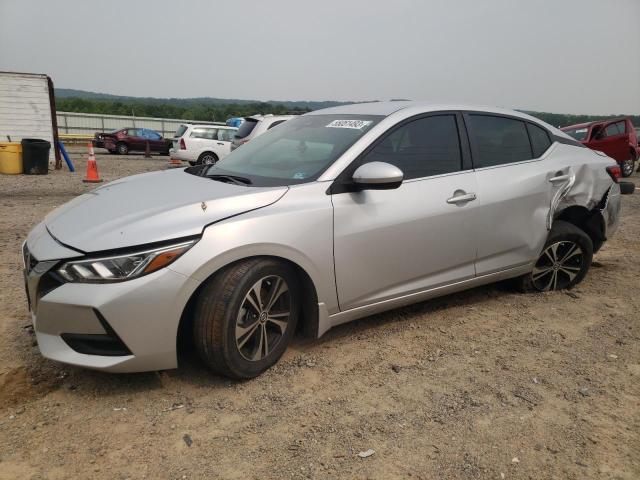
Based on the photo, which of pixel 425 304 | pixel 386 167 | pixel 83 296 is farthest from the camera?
pixel 425 304

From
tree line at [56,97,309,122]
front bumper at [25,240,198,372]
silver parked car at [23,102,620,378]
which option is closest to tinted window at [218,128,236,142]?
silver parked car at [23,102,620,378]

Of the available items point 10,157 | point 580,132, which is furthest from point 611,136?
point 10,157

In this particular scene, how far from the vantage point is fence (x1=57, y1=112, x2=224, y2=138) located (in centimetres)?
3191

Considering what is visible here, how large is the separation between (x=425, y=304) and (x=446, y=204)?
1.02 meters

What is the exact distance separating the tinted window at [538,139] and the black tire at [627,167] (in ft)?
40.3

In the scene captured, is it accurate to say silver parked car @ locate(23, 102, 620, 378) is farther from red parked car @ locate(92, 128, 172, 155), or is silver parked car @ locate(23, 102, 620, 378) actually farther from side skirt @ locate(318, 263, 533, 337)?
red parked car @ locate(92, 128, 172, 155)

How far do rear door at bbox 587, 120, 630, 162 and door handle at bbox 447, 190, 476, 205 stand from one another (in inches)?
479

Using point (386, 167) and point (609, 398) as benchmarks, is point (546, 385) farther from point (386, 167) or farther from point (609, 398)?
point (386, 167)

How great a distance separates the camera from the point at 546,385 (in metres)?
2.80

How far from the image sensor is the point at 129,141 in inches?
931

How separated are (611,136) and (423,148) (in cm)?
1284

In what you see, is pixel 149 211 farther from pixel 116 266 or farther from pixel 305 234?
pixel 305 234

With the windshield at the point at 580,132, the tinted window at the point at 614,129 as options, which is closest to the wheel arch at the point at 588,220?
the windshield at the point at 580,132

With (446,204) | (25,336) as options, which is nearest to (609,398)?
(446,204)
